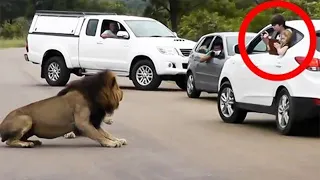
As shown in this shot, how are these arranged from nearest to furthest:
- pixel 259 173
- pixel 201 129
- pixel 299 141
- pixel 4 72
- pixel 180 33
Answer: pixel 259 173 < pixel 299 141 < pixel 201 129 < pixel 4 72 < pixel 180 33

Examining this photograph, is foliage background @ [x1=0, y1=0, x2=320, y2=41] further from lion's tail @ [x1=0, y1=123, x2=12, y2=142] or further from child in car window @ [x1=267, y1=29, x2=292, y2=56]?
lion's tail @ [x1=0, y1=123, x2=12, y2=142]

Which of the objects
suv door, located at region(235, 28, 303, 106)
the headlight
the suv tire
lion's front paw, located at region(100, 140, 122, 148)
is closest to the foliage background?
the headlight

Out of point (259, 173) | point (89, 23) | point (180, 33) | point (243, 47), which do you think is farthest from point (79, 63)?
point (180, 33)

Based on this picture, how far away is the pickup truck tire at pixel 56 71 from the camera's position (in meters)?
25.2

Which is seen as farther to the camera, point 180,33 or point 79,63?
point 180,33

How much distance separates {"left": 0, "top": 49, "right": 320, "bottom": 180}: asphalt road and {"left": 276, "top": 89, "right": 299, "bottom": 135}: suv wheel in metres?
0.18

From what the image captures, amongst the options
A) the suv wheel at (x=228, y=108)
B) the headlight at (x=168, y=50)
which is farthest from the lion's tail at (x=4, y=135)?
the headlight at (x=168, y=50)

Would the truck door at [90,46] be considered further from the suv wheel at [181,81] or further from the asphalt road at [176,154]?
the asphalt road at [176,154]

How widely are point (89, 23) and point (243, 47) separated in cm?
1112

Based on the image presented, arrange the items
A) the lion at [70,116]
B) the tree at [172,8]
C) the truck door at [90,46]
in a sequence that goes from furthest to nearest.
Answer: the tree at [172,8], the truck door at [90,46], the lion at [70,116]

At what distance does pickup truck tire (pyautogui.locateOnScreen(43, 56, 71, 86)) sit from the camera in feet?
82.7

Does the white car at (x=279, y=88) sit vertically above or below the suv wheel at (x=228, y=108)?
above

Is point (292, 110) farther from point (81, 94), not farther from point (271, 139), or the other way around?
point (81, 94)

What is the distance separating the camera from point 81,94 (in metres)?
11.9
